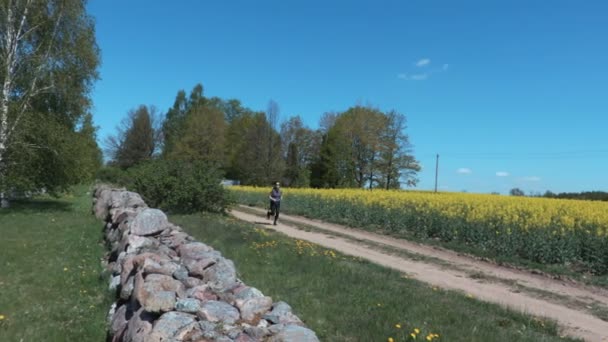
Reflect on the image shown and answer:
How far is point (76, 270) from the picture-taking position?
945 cm

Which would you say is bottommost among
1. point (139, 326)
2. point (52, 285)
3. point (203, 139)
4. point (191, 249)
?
point (52, 285)

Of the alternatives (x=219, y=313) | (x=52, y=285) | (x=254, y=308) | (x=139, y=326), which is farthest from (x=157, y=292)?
(x=52, y=285)

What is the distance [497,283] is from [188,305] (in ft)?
27.5

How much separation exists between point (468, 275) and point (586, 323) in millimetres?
3910

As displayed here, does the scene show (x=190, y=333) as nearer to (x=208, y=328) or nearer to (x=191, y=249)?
(x=208, y=328)

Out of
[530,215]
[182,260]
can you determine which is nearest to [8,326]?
[182,260]

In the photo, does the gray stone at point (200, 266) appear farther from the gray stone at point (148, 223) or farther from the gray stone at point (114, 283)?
the gray stone at point (148, 223)

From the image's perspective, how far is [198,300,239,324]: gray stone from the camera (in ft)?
14.8

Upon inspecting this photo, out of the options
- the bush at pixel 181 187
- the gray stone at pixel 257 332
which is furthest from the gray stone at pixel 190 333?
the bush at pixel 181 187

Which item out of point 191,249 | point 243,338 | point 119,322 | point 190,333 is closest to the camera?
point 243,338

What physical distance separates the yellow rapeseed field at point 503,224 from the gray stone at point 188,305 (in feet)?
38.2

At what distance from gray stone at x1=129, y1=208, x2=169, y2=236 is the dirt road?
577 centimetres

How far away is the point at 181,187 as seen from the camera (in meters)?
21.9

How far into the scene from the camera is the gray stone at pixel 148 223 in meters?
9.16
